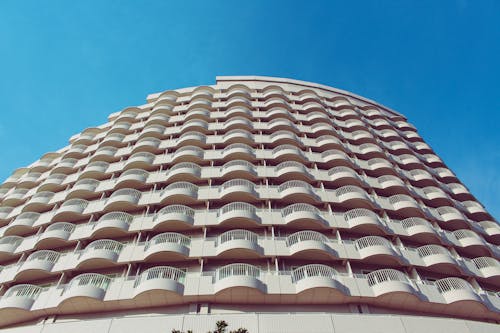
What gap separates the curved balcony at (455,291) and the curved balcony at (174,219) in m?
17.2

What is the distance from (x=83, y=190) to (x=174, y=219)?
11.3 m

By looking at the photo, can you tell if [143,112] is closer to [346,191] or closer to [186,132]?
[186,132]

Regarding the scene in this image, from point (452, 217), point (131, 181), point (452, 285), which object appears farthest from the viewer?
point (131, 181)

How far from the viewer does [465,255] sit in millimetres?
26656

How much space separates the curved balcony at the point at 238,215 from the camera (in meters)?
23.5

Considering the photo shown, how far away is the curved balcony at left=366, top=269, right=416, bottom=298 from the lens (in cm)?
1877

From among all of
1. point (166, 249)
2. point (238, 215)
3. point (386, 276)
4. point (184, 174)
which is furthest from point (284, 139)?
point (166, 249)

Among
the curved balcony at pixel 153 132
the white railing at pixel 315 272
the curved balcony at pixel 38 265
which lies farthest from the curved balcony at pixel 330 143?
the curved balcony at pixel 38 265

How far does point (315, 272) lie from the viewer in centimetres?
1983

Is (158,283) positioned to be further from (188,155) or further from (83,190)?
(83,190)

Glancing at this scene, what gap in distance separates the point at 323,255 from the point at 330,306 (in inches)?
134

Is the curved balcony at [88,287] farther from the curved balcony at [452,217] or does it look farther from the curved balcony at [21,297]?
the curved balcony at [452,217]

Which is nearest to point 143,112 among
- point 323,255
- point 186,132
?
point 186,132

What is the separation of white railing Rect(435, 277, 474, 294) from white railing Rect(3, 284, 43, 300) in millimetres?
25680
